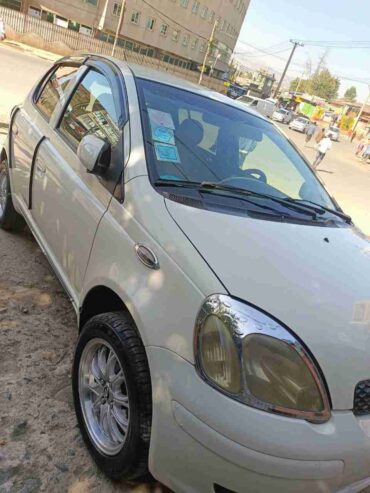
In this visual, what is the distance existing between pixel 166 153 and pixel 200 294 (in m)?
1.06

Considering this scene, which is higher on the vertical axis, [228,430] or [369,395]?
[369,395]

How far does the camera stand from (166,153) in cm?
254

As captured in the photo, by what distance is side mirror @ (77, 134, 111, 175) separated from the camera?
2.37 meters

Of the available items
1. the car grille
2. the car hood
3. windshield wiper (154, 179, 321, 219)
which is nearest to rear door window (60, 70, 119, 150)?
windshield wiper (154, 179, 321, 219)

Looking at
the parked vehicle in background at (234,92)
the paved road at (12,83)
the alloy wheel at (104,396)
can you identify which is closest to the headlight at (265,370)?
the alloy wheel at (104,396)

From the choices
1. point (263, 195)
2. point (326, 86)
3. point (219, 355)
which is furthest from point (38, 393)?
point (326, 86)

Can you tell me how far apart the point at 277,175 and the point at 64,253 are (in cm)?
149

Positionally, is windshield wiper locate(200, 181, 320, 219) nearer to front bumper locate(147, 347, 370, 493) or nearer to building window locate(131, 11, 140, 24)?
front bumper locate(147, 347, 370, 493)

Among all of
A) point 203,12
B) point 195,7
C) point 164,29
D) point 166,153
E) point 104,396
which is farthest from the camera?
point 203,12

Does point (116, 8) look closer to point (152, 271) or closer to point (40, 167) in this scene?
point (40, 167)

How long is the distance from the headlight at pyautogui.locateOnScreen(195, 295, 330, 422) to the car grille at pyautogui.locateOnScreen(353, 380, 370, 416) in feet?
0.45

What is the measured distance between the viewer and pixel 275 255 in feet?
6.81

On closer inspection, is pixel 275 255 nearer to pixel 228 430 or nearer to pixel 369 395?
pixel 369 395

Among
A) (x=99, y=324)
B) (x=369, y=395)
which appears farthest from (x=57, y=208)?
(x=369, y=395)
